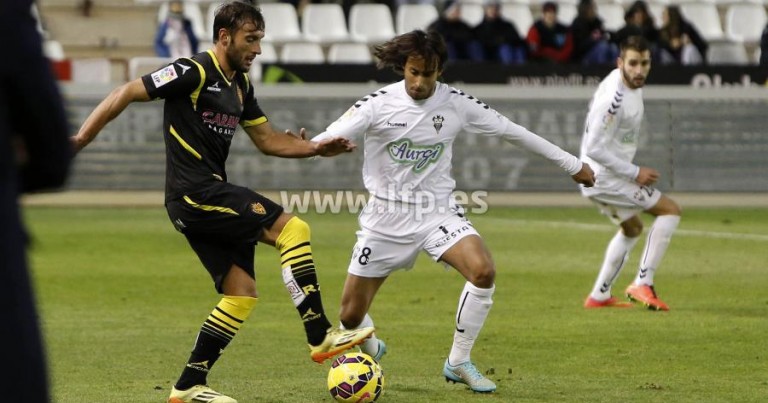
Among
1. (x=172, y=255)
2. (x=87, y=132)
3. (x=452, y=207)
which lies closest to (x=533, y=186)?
(x=172, y=255)

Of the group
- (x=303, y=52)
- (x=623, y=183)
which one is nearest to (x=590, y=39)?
(x=303, y=52)

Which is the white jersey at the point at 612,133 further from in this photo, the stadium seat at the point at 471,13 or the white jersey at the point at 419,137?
the stadium seat at the point at 471,13

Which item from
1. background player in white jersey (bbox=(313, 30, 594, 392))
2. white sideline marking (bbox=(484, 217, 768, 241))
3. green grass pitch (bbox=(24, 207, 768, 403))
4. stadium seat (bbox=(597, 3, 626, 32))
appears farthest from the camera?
stadium seat (bbox=(597, 3, 626, 32))

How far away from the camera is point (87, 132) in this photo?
23.6ft

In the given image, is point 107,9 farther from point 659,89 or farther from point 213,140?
point 213,140

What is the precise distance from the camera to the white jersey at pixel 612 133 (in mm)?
11352

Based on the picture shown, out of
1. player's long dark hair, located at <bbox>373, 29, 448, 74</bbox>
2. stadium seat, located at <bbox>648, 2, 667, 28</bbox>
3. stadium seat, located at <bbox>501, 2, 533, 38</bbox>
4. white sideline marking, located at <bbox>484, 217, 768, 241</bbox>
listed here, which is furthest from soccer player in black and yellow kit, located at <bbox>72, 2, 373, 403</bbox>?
stadium seat, located at <bbox>648, 2, 667, 28</bbox>

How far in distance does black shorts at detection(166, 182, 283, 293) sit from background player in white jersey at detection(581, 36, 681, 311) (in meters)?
→ 4.64

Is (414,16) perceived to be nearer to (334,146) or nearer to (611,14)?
(611,14)

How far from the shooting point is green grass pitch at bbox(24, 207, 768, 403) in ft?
26.6

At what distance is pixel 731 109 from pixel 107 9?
1163 cm

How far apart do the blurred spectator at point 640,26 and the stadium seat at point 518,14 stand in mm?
2623

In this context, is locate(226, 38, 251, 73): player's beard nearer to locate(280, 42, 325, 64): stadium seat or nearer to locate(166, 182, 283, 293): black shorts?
locate(166, 182, 283, 293): black shorts

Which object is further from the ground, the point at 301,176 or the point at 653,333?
the point at 653,333
